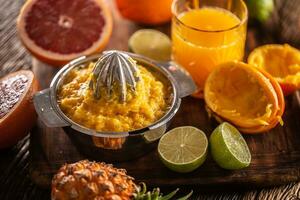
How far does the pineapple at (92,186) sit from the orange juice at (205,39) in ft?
2.88

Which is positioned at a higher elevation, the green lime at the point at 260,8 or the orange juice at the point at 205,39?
the orange juice at the point at 205,39

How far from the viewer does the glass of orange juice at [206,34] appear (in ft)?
8.64

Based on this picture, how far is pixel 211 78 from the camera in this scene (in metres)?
2.56

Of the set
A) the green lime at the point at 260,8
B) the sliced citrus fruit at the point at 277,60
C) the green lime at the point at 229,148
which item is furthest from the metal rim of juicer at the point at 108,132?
the green lime at the point at 260,8

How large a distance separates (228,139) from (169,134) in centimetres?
26

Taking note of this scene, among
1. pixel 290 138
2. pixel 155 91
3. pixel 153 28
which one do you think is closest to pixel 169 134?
pixel 155 91

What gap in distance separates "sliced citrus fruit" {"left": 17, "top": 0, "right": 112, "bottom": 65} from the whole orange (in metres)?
0.19

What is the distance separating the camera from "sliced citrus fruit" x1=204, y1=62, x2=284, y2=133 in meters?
2.42

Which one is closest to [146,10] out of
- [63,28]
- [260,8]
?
[63,28]

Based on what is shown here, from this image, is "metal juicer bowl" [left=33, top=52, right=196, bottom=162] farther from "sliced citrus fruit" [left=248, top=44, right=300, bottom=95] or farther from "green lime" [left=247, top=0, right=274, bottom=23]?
"green lime" [left=247, top=0, right=274, bottom=23]

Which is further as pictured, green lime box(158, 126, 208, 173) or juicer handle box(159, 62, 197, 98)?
juicer handle box(159, 62, 197, 98)

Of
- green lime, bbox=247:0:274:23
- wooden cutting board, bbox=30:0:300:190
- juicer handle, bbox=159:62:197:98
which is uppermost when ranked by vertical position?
juicer handle, bbox=159:62:197:98

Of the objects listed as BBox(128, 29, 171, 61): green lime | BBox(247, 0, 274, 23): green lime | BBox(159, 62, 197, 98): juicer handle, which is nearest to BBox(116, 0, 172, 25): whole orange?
BBox(128, 29, 171, 61): green lime

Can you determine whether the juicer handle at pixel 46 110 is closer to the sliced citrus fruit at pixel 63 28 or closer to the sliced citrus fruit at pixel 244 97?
the sliced citrus fruit at pixel 63 28
